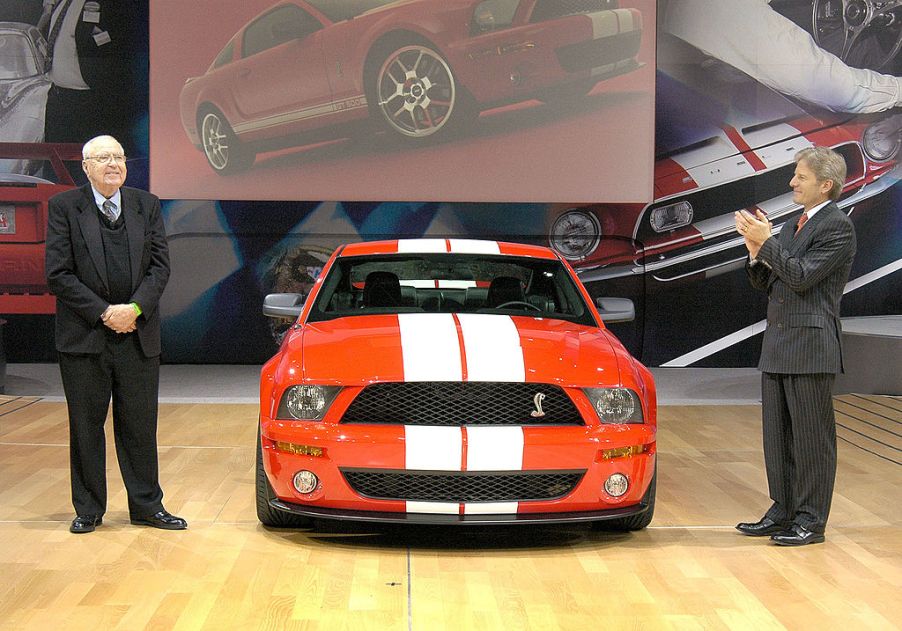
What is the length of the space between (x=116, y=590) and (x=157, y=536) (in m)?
0.57

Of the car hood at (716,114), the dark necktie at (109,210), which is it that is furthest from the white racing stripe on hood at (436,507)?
the car hood at (716,114)

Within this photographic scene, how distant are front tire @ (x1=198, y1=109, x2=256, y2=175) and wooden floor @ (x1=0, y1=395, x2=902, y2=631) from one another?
4111mm

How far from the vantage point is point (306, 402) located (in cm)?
313

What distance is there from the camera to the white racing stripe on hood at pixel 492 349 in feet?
10.1

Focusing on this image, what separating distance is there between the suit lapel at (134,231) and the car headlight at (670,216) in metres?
5.45

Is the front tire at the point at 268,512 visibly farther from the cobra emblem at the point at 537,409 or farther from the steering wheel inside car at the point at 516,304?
the steering wheel inside car at the point at 516,304

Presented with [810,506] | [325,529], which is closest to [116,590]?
[325,529]

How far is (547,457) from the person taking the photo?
119 inches

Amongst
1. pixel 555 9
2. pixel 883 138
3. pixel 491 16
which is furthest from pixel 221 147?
pixel 883 138

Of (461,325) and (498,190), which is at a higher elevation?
(498,190)

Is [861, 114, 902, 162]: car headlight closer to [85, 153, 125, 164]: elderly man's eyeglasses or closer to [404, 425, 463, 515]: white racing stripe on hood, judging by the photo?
[404, 425, 463, 515]: white racing stripe on hood

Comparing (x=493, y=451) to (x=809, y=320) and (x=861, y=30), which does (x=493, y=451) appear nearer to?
(x=809, y=320)

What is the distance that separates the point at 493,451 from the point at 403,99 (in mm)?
5397

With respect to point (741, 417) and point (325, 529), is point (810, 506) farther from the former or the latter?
point (741, 417)
